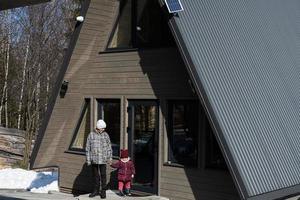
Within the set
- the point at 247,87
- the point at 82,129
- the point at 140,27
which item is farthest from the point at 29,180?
the point at 247,87

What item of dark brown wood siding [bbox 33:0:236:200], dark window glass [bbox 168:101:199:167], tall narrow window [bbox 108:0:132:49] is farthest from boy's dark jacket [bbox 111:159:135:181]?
tall narrow window [bbox 108:0:132:49]

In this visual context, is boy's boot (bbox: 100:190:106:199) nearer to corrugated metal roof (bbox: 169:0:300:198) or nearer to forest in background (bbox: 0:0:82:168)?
corrugated metal roof (bbox: 169:0:300:198)

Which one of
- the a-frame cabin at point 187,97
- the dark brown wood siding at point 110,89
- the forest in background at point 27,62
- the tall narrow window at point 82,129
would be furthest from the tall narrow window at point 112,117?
the forest in background at point 27,62

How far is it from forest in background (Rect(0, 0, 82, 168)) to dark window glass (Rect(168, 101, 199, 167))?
562 inches

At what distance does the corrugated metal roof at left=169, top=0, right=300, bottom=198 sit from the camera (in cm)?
849

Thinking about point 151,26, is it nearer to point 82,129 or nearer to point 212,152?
point 212,152

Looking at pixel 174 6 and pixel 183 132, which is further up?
pixel 174 6

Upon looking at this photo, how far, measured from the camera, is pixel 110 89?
1233cm

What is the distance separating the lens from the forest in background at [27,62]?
2495 centimetres

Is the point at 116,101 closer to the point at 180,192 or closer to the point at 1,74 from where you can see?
the point at 180,192

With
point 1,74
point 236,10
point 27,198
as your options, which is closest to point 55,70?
point 1,74

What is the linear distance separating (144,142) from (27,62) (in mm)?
14938

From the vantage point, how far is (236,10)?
35.7ft

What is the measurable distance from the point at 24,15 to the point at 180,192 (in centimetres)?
1821
